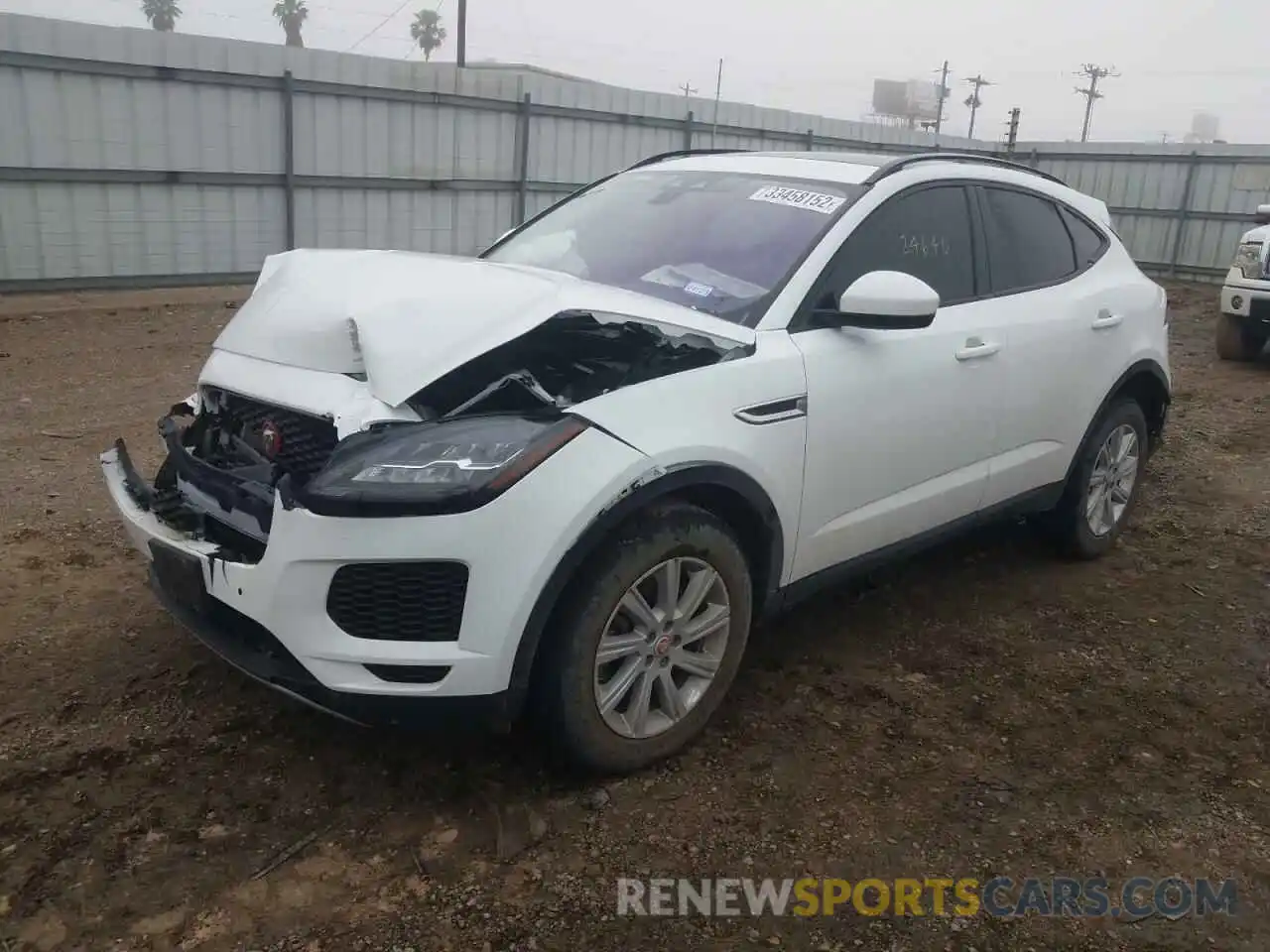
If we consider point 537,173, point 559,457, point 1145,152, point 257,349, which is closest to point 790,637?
point 559,457

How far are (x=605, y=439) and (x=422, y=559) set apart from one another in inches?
21.3

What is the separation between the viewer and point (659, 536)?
2752mm

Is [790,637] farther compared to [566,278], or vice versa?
[790,637]

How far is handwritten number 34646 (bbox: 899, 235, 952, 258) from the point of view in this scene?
3672 millimetres

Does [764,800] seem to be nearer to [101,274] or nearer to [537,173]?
[101,274]

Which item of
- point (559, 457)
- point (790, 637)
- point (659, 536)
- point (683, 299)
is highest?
point (683, 299)

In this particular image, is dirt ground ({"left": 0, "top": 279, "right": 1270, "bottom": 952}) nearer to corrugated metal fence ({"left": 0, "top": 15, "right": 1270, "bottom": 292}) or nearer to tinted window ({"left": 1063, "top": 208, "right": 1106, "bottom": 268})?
tinted window ({"left": 1063, "top": 208, "right": 1106, "bottom": 268})

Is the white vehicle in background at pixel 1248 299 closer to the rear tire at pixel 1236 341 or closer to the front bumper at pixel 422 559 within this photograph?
the rear tire at pixel 1236 341

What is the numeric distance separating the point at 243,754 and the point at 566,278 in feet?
5.63

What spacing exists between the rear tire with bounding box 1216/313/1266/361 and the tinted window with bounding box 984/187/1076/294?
7209 millimetres

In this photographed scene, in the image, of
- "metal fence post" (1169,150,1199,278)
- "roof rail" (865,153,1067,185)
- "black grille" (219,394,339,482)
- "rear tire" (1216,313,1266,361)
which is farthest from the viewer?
"metal fence post" (1169,150,1199,278)

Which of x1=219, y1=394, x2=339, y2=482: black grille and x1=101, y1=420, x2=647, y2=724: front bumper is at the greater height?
x1=219, y1=394, x2=339, y2=482: black grille

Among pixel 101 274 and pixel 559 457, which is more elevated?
pixel 559 457

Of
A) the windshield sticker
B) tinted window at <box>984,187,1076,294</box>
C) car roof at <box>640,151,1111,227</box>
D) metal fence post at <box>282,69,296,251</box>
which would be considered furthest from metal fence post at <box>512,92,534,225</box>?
the windshield sticker
